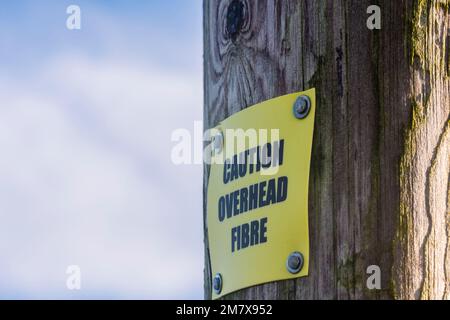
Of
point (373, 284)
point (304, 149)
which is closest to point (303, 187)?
point (304, 149)

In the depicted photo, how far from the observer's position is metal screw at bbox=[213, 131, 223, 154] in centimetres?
336

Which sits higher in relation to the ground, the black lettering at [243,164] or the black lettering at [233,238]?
the black lettering at [243,164]

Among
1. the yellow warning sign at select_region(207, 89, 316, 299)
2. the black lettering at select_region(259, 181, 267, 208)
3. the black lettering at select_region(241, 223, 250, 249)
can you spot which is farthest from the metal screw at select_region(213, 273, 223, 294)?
the black lettering at select_region(259, 181, 267, 208)

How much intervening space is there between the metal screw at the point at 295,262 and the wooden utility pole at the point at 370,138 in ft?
0.08

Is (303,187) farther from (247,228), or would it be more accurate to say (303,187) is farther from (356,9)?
(356,9)

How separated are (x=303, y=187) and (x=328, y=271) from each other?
0.21m

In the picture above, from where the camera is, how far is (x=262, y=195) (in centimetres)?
323

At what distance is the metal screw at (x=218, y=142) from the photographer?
11.0 ft

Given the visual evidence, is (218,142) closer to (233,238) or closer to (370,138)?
(233,238)

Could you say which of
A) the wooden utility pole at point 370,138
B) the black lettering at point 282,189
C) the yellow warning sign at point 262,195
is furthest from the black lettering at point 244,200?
the wooden utility pole at point 370,138

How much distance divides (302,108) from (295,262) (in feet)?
1.22

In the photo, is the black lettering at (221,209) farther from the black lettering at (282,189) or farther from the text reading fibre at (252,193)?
the black lettering at (282,189)

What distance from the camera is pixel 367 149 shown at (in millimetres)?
3107
